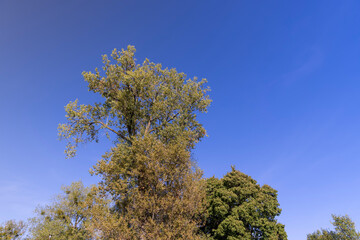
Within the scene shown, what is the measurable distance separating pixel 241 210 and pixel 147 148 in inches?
703

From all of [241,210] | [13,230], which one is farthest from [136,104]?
[13,230]

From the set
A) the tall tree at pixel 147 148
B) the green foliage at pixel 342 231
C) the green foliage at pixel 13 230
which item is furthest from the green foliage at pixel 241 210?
the green foliage at pixel 13 230

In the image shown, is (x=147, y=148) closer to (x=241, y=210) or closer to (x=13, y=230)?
(x=241, y=210)

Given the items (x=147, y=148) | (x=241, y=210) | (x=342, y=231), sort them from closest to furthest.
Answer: (x=147, y=148)
(x=241, y=210)
(x=342, y=231)

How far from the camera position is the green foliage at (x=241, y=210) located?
2477 centimetres

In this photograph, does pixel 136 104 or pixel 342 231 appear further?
pixel 342 231

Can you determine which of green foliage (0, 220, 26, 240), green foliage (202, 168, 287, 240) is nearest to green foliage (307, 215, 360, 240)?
green foliage (202, 168, 287, 240)

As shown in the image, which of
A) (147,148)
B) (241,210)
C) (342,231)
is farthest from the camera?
(342,231)

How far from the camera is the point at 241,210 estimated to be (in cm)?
2556

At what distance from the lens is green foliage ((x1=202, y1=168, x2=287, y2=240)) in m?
24.8

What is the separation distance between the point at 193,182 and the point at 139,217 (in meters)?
4.44

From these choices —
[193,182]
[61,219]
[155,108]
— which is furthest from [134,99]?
[61,219]

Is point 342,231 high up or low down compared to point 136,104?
down

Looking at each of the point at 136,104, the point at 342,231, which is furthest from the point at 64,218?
the point at 342,231
